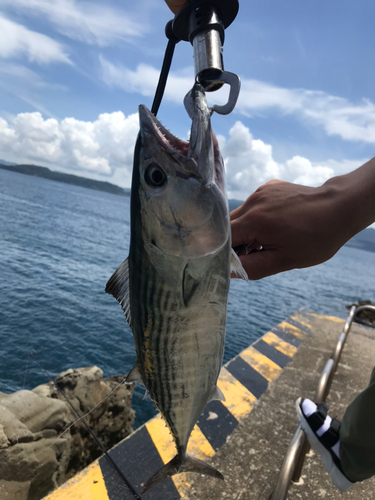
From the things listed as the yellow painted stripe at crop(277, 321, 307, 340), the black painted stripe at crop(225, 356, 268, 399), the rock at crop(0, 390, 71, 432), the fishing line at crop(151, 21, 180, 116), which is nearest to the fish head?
the fishing line at crop(151, 21, 180, 116)

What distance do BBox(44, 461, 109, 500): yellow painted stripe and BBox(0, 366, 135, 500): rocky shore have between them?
745 millimetres

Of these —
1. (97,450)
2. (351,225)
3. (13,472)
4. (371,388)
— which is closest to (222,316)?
(351,225)

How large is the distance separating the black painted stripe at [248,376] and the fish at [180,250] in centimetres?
403

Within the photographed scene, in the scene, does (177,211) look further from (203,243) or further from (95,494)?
(95,494)

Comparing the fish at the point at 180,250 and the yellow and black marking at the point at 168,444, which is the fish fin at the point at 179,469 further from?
the yellow and black marking at the point at 168,444

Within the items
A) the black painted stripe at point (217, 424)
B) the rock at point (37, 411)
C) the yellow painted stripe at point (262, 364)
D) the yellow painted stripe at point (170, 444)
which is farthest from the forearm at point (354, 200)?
the rock at point (37, 411)

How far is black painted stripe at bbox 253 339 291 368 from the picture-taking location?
6.29 m

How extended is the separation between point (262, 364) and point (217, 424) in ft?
6.87

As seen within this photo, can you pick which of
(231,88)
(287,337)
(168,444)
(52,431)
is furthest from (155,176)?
(287,337)

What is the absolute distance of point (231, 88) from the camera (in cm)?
142

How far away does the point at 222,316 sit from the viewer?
1577 millimetres

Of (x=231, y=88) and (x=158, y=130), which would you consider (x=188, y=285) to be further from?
(x=231, y=88)

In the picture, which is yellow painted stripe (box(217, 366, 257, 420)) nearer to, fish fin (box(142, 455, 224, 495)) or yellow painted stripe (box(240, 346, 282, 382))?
yellow painted stripe (box(240, 346, 282, 382))

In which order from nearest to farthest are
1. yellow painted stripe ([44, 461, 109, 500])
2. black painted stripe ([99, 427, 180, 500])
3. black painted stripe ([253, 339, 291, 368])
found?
yellow painted stripe ([44, 461, 109, 500]), black painted stripe ([99, 427, 180, 500]), black painted stripe ([253, 339, 291, 368])
